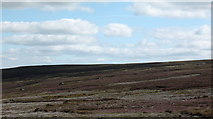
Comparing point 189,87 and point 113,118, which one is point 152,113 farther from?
Answer: point 189,87

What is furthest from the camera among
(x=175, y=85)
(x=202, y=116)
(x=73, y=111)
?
(x=175, y=85)

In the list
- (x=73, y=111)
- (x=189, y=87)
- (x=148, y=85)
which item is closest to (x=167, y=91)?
(x=189, y=87)

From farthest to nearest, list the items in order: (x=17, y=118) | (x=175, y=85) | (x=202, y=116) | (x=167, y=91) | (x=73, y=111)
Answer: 1. (x=175, y=85)
2. (x=167, y=91)
3. (x=73, y=111)
4. (x=17, y=118)
5. (x=202, y=116)

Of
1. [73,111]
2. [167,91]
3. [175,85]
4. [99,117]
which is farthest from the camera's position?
[175,85]

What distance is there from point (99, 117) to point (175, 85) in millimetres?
47179

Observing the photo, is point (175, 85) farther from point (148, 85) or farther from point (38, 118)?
point (38, 118)

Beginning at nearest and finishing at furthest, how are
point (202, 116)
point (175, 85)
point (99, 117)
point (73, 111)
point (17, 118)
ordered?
1. point (202, 116)
2. point (99, 117)
3. point (17, 118)
4. point (73, 111)
5. point (175, 85)

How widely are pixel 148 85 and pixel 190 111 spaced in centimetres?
4829

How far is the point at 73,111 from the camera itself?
51.1 meters

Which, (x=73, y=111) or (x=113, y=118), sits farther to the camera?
(x=73, y=111)

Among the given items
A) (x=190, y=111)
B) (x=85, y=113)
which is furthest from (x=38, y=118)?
(x=190, y=111)

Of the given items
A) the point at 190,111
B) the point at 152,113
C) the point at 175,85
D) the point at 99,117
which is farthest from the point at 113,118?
the point at 175,85

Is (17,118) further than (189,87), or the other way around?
(189,87)

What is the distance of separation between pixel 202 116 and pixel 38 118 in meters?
17.7
